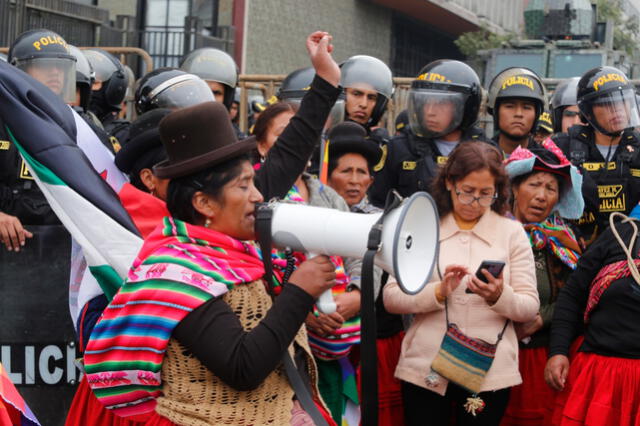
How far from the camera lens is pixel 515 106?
6.66m

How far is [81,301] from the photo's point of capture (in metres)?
3.54

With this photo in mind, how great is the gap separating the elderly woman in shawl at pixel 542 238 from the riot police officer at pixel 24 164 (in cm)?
242

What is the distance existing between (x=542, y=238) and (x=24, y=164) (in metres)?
2.78

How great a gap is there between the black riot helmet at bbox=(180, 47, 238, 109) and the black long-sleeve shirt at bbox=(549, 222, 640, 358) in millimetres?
3740

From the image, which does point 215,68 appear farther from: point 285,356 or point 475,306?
point 285,356

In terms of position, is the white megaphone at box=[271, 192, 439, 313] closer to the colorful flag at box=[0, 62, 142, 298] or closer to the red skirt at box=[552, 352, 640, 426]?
the colorful flag at box=[0, 62, 142, 298]

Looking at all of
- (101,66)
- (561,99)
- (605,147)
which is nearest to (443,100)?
(605,147)

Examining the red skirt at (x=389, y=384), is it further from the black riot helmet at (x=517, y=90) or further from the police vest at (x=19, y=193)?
the black riot helmet at (x=517, y=90)

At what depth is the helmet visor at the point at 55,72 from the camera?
6.29m

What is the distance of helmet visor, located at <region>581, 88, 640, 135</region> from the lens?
6.02 meters

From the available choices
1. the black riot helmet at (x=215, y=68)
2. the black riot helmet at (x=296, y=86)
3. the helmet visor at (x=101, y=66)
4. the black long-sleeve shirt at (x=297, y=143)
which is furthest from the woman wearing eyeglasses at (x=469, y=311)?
the helmet visor at (x=101, y=66)

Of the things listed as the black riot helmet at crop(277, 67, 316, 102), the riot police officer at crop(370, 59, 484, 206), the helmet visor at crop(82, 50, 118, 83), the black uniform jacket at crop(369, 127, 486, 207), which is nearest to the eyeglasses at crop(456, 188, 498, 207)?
the riot police officer at crop(370, 59, 484, 206)

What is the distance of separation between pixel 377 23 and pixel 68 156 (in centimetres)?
2424

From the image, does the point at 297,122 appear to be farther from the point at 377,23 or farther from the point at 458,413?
the point at 377,23
